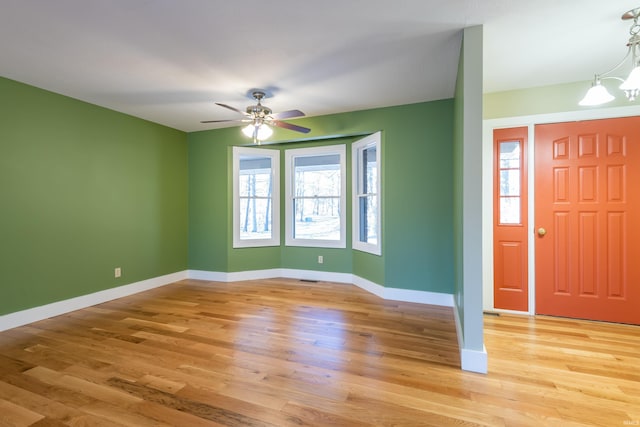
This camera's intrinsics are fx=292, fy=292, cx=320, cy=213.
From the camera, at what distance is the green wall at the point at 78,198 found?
2951 millimetres

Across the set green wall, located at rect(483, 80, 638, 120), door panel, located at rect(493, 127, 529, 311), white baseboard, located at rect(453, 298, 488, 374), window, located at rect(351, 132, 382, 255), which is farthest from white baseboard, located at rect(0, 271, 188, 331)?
green wall, located at rect(483, 80, 638, 120)

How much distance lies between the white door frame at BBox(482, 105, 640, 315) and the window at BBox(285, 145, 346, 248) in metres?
1.98

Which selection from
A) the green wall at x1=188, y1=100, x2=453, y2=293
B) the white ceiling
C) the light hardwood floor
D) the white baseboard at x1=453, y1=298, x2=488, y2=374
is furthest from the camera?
the green wall at x1=188, y1=100, x2=453, y2=293

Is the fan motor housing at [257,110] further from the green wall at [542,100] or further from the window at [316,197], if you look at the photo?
the green wall at [542,100]

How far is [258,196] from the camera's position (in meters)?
4.97

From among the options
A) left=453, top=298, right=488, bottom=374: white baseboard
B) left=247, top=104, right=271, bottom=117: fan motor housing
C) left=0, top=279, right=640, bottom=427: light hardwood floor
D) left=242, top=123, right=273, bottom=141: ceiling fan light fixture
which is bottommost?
left=0, top=279, right=640, bottom=427: light hardwood floor

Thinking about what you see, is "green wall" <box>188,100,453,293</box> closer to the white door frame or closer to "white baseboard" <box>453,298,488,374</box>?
the white door frame

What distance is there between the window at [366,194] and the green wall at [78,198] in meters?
2.94

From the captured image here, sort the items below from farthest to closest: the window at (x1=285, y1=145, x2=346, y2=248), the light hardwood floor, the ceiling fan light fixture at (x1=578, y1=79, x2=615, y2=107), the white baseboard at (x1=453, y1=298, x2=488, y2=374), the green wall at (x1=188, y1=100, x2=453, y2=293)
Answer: the window at (x1=285, y1=145, x2=346, y2=248) → the green wall at (x1=188, y1=100, x2=453, y2=293) → the ceiling fan light fixture at (x1=578, y1=79, x2=615, y2=107) → the white baseboard at (x1=453, y1=298, x2=488, y2=374) → the light hardwood floor

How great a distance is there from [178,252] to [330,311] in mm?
2923

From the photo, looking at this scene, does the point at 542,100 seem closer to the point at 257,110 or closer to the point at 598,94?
the point at 598,94

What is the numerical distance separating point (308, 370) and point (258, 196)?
332 centimetres

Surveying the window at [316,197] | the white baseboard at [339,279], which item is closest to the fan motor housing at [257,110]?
the window at [316,197]

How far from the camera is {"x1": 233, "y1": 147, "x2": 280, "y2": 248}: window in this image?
16.1 ft
